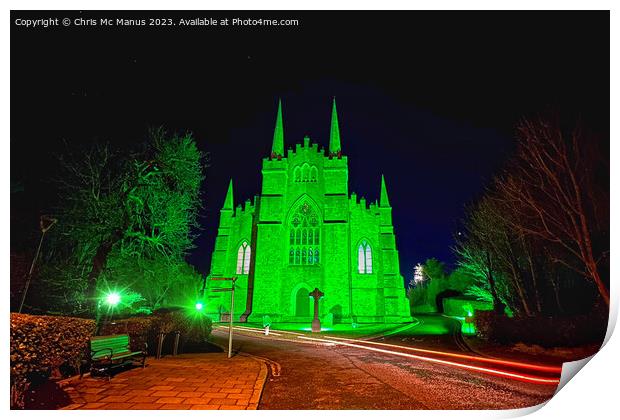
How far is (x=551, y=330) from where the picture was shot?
407 inches

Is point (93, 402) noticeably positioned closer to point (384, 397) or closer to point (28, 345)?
point (28, 345)

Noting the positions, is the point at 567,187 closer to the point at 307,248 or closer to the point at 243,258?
the point at 307,248

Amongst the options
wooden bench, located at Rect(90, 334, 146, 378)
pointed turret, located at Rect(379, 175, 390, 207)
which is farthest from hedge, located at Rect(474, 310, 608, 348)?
pointed turret, located at Rect(379, 175, 390, 207)

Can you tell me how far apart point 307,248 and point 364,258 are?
5159mm

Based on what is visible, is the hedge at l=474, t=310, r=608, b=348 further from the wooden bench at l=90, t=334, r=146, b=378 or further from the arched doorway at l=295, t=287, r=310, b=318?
the arched doorway at l=295, t=287, r=310, b=318

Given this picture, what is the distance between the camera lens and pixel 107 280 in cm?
1112

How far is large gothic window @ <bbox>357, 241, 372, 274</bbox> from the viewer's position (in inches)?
1112

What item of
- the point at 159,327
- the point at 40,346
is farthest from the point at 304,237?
the point at 40,346

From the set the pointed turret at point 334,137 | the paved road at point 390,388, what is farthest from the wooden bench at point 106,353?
the pointed turret at point 334,137

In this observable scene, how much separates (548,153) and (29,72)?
1342 cm

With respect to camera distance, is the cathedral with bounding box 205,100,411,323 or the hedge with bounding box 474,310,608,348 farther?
the cathedral with bounding box 205,100,411,323

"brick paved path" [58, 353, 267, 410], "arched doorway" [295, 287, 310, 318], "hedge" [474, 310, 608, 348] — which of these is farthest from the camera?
"arched doorway" [295, 287, 310, 318]

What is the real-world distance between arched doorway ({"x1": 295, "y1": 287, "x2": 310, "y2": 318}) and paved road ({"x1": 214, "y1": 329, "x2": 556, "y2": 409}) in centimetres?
1968

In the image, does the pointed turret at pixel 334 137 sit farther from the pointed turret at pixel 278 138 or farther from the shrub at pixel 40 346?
the shrub at pixel 40 346
